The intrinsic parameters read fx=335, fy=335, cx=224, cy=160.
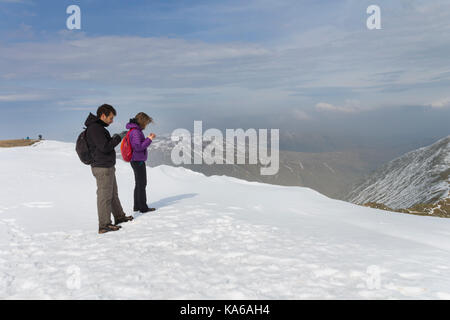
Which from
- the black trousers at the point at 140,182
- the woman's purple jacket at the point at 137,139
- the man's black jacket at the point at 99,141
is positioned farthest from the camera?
the black trousers at the point at 140,182

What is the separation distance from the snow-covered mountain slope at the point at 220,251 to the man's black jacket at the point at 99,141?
2214 millimetres

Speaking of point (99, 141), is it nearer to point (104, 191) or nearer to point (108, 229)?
point (104, 191)

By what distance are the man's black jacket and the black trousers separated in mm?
2051

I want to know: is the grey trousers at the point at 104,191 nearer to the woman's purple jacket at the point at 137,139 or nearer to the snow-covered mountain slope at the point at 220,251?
the snow-covered mountain slope at the point at 220,251

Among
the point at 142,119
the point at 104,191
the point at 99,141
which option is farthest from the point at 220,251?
the point at 142,119

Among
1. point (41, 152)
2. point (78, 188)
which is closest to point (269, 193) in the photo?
point (78, 188)

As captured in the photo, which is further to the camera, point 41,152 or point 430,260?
point 41,152

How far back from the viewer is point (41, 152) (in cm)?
2898

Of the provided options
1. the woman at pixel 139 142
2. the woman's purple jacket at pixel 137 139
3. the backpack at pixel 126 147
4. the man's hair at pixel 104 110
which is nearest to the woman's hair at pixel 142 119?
the woman at pixel 139 142

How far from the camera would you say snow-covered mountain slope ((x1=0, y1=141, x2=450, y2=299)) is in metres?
6.06

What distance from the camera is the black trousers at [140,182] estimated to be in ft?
39.2

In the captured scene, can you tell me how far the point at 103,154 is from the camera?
9.75 meters
